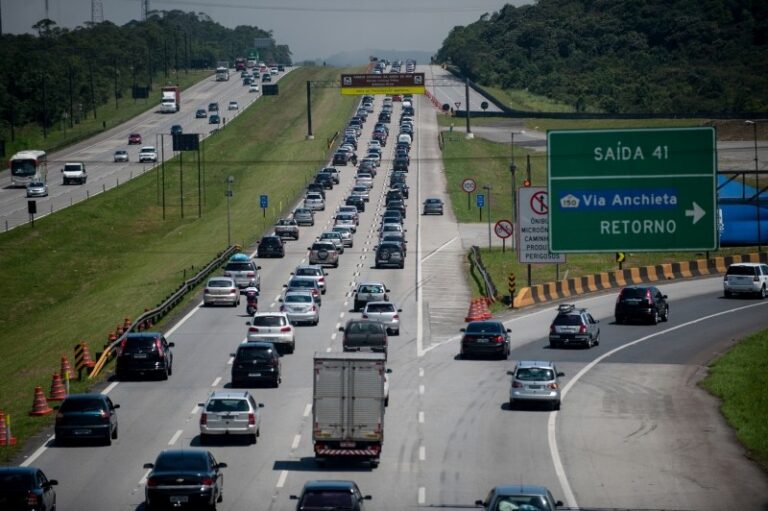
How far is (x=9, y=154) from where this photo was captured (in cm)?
15988

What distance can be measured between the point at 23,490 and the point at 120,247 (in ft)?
247

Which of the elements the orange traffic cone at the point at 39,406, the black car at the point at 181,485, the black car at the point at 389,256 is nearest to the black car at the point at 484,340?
the orange traffic cone at the point at 39,406

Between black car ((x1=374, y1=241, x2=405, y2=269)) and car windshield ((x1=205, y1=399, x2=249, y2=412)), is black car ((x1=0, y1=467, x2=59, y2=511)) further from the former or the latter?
black car ((x1=374, y1=241, x2=405, y2=269))

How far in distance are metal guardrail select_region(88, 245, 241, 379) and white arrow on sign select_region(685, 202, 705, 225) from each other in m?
24.2

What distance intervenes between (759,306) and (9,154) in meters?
111

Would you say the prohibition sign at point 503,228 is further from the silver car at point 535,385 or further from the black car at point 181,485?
the black car at point 181,485

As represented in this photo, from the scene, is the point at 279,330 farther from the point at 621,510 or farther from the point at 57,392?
the point at 621,510

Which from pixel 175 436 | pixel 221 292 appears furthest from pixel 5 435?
pixel 221 292

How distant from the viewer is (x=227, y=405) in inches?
1388

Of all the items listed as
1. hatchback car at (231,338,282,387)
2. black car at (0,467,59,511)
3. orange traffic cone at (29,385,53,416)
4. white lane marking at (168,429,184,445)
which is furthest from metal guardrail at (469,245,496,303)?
black car at (0,467,59,511)

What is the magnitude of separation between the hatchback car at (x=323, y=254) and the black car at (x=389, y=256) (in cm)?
239

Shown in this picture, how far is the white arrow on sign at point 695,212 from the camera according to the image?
95.7ft

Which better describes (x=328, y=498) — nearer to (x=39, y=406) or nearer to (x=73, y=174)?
(x=39, y=406)

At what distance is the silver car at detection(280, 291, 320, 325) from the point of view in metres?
57.5
